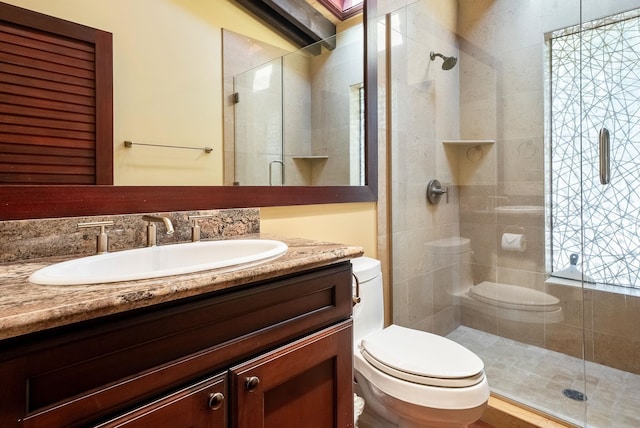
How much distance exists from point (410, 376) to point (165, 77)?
131cm

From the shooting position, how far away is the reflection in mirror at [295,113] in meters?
1.27

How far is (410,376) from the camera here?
3.67 feet

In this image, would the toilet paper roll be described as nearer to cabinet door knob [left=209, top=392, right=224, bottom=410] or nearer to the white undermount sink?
the white undermount sink

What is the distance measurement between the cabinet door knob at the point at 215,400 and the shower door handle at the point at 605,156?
2259 millimetres

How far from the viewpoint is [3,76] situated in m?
0.83

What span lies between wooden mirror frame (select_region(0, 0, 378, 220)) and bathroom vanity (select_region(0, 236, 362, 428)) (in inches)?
7.1

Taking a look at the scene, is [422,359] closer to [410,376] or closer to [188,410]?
[410,376]

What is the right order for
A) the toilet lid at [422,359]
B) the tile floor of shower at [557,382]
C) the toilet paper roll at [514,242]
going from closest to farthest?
the toilet lid at [422,359]
the tile floor of shower at [557,382]
the toilet paper roll at [514,242]

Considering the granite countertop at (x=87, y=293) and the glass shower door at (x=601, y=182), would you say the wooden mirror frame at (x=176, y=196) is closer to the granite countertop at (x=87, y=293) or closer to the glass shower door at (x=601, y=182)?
the granite countertop at (x=87, y=293)

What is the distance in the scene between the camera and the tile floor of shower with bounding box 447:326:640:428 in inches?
60.7

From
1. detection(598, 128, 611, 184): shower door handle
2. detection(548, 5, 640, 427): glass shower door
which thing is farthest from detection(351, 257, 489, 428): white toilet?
detection(598, 128, 611, 184): shower door handle

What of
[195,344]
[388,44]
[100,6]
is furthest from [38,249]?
[388,44]

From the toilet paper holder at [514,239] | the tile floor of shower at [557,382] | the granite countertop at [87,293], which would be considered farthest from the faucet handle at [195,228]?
the toilet paper holder at [514,239]

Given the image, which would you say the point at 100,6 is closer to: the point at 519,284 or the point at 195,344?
the point at 195,344
